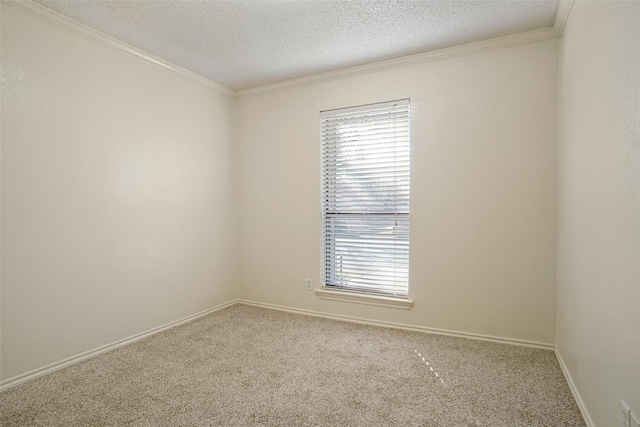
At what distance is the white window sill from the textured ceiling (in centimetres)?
227

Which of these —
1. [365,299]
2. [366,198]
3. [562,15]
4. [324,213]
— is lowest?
[365,299]

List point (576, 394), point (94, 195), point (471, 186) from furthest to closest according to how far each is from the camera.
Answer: point (471, 186), point (94, 195), point (576, 394)


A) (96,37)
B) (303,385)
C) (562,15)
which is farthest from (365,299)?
(96,37)

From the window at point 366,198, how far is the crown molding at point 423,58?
1.17 feet

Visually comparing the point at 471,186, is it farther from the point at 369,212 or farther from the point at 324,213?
the point at 324,213

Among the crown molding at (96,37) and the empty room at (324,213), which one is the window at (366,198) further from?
the crown molding at (96,37)

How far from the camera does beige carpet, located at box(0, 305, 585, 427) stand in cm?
188

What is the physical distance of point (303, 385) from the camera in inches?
87.4

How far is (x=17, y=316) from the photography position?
7.44 feet

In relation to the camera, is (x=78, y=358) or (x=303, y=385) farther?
(x=78, y=358)

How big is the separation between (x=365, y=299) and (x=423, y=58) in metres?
2.32

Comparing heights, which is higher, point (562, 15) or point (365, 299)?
point (562, 15)

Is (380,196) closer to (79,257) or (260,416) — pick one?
(260,416)

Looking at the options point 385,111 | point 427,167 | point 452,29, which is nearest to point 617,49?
point 452,29
